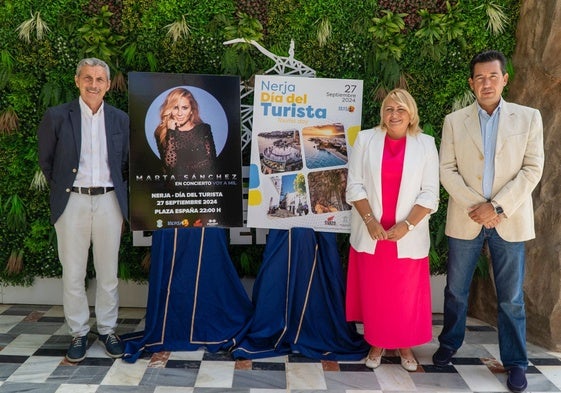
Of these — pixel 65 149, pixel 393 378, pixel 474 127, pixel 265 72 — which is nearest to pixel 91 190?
pixel 65 149

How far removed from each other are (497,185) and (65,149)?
2352 millimetres

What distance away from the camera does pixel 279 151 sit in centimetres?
365

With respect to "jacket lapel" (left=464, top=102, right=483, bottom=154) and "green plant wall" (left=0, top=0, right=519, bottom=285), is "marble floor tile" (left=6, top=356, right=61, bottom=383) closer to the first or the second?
"green plant wall" (left=0, top=0, right=519, bottom=285)

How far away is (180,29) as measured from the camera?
3.85m

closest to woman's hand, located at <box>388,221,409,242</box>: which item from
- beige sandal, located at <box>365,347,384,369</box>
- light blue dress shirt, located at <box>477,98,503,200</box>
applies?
light blue dress shirt, located at <box>477,98,503,200</box>

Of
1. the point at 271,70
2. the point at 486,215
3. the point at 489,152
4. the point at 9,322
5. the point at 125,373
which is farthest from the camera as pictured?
the point at 9,322

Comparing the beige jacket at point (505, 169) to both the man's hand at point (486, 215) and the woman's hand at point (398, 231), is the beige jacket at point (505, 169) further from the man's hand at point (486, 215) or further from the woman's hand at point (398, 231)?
the woman's hand at point (398, 231)

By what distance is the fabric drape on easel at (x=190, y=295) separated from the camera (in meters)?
3.57

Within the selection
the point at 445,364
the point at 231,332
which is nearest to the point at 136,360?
the point at 231,332

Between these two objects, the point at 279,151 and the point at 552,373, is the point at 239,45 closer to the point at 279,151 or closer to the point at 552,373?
the point at 279,151

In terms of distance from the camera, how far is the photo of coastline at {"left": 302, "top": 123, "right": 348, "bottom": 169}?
3631mm

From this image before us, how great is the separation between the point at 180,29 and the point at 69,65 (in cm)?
80

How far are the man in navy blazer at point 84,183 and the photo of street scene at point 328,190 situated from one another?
114 centimetres

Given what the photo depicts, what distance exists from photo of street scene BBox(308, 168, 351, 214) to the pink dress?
1.30 ft
